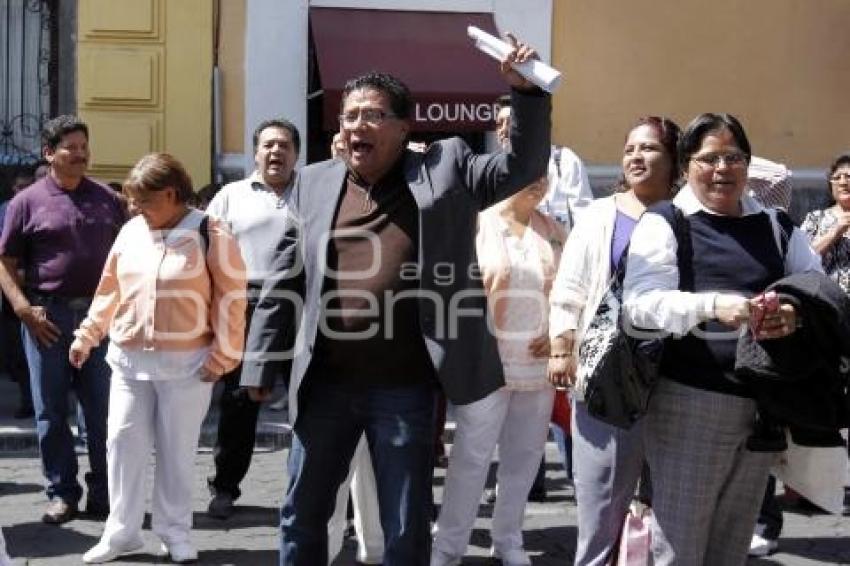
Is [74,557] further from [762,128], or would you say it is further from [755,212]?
[762,128]

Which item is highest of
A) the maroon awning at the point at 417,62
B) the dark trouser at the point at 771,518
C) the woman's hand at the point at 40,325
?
the maroon awning at the point at 417,62

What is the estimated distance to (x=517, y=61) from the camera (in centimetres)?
445

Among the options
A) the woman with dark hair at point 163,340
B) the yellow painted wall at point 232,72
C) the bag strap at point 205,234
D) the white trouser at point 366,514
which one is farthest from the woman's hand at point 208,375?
the yellow painted wall at point 232,72

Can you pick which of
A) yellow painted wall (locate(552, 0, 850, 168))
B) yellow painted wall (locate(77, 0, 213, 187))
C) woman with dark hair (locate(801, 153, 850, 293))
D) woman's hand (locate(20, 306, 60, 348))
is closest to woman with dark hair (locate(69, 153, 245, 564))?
woman's hand (locate(20, 306, 60, 348))

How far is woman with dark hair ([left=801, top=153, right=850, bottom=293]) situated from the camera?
7.87 metres

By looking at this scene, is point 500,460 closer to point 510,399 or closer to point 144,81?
point 510,399

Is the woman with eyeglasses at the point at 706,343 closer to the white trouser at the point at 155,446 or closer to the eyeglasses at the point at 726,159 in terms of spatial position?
the eyeglasses at the point at 726,159

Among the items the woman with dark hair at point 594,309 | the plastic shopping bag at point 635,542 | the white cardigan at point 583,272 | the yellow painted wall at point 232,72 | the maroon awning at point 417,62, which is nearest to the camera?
the plastic shopping bag at point 635,542

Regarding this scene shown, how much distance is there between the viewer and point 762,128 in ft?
45.0

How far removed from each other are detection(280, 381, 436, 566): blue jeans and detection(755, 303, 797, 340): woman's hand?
1.16 metres

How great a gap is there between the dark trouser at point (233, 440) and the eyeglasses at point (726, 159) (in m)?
3.38

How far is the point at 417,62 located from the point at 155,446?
6.52m

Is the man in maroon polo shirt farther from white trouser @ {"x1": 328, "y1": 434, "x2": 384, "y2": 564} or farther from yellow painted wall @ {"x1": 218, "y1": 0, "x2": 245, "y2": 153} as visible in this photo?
yellow painted wall @ {"x1": 218, "y1": 0, "x2": 245, "y2": 153}

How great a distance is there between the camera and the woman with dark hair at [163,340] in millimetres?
6602
